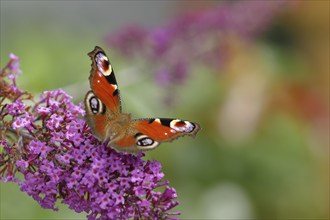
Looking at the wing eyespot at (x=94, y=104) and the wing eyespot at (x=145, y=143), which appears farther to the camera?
the wing eyespot at (x=94, y=104)

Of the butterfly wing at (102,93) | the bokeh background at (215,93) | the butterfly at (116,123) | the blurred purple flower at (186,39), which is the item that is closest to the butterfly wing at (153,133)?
the butterfly at (116,123)

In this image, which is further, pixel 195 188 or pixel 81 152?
pixel 195 188

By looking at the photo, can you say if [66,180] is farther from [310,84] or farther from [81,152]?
[310,84]

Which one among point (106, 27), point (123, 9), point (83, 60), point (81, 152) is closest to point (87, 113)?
point (81, 152)

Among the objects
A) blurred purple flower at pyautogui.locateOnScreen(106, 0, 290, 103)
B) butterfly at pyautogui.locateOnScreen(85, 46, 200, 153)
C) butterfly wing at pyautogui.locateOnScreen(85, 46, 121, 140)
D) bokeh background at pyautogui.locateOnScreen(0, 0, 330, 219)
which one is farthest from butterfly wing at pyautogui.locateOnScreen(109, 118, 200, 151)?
blurred purple flower at pyautogui.locateOnScreen(106, 0, 290, 103)

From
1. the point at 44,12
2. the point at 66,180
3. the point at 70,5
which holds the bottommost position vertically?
the point at 66,180

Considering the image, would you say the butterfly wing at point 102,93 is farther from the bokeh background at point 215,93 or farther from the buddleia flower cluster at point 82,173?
the bokeh background at point 215,93

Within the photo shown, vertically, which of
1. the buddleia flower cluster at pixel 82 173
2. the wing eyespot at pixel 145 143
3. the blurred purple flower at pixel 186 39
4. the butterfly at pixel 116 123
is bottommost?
the buddleia flower cluster at pixel 82 173
